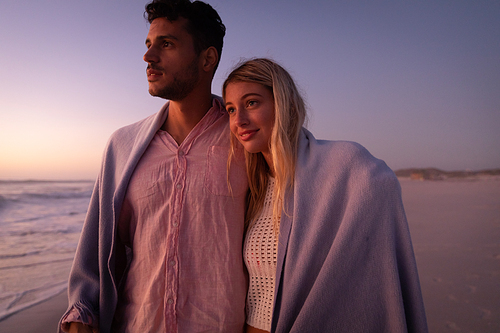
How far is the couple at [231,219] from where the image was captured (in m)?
1.60

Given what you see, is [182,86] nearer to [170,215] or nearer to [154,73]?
[154,73]

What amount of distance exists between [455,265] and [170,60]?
4.50 m

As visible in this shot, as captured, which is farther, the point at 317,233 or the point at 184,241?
the point at 184,241

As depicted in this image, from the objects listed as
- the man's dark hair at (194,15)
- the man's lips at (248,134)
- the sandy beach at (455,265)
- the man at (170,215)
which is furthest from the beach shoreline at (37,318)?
the man's dark hair at (194,15)

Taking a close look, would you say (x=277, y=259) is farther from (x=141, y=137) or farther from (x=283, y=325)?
(x=141, y=137)

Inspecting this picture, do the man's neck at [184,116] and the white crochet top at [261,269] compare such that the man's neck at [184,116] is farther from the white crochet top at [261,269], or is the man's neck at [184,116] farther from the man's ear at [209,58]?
the white crochet top at [261,269]

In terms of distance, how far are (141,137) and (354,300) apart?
1.65m

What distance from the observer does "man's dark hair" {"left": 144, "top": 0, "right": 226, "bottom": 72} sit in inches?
83.3

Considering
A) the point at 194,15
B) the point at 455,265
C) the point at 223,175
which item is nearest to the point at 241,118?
the point at 223,175

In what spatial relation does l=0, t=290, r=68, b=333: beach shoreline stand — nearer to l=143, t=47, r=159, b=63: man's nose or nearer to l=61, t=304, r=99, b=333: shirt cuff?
l=61, t=304, r=99, b=333: shirt cuff

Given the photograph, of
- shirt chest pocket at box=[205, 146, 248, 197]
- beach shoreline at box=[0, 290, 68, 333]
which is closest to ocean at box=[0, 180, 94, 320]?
beach shoreline at box=[0, 290, 68, 333]

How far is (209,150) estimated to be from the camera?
2.09 meters

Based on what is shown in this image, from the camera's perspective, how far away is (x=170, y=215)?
190cm

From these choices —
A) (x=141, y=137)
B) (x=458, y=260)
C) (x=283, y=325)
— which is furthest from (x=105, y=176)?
(x=458, y=260)
